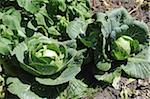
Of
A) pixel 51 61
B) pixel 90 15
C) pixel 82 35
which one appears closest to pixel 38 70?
pixel 51 61

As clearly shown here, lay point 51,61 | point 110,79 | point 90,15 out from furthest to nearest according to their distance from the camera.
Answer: point 90,15
point 110,79
point 51,61

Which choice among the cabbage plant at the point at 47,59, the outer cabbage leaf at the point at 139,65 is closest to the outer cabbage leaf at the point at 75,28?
the cabbage plant at the point at 47,59

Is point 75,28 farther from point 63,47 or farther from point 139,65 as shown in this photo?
point 139,65

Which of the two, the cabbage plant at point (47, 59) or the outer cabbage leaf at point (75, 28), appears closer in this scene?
the cabbage plant at point (47, 59)

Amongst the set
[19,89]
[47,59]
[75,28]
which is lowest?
[19,89]

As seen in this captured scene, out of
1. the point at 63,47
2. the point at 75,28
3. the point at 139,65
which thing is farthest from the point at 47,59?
the point at 139,65

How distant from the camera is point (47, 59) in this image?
3.08 m

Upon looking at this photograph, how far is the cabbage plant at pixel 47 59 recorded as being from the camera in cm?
308

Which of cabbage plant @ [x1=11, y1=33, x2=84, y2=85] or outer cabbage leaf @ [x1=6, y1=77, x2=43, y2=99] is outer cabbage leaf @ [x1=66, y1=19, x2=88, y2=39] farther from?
outer cabbage leaf @ [x1=6, y1=77, x2=43, y2=99]

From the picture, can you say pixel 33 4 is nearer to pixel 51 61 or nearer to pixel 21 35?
pixel 21 35

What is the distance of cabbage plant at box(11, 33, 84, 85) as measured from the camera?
10.1ft

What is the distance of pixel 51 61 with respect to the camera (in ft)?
10.1

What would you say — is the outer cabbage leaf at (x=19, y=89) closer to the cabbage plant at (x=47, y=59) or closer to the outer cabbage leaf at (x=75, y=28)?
the cabbage plant at (x=47, y=59)

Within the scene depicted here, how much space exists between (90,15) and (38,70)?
871mm
